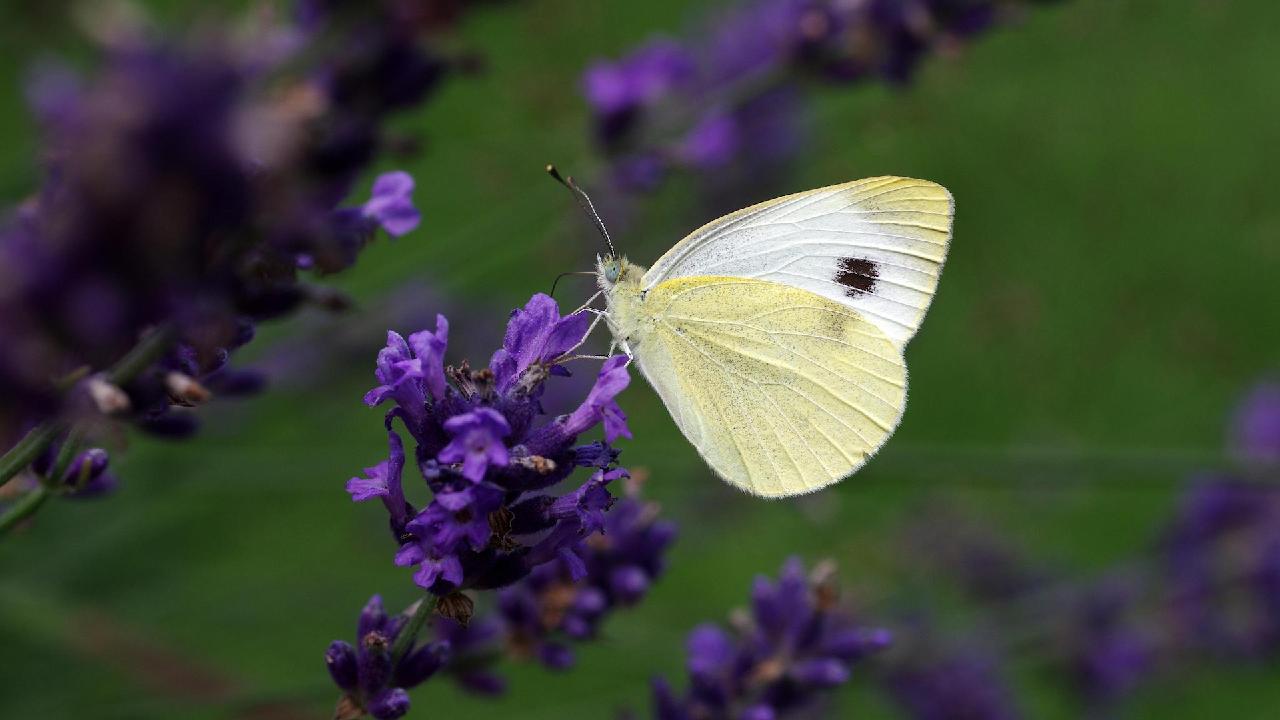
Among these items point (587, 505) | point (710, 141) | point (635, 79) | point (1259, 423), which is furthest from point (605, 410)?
point (1259, 423)

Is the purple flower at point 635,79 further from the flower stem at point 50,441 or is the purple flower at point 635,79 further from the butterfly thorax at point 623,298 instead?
the flower stem at point 50,441

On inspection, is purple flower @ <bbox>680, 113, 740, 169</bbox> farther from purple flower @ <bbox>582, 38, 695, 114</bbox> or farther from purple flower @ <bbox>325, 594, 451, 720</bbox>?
purple flower @ <bbox>325, 594, 451, 720</bbox>

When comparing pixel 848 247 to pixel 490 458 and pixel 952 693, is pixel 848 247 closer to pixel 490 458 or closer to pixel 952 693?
pixel 490 458

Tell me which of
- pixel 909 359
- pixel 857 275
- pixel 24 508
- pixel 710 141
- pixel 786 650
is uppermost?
pixel 909 359

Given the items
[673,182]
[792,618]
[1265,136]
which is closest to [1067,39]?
[1265,136]

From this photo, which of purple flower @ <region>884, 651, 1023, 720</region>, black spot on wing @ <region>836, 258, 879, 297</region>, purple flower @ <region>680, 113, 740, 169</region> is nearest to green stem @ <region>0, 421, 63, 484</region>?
black spot on wing @ <region>836, 258, 879, 297</region>

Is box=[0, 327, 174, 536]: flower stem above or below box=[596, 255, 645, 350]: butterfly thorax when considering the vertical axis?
below
